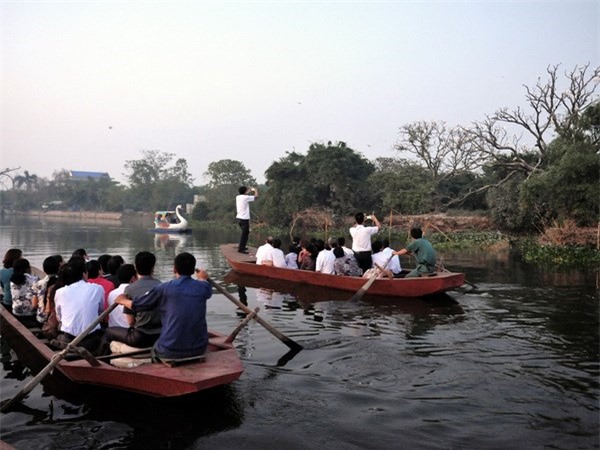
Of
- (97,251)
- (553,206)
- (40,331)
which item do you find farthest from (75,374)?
(553,206)

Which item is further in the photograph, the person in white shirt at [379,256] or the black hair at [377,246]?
the black hair at [377,246]

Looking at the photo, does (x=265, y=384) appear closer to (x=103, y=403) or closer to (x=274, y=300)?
(x=103, y=403)

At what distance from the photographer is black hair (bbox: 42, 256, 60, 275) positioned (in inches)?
254

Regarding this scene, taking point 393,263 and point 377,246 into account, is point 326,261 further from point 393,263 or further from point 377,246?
point 393,263

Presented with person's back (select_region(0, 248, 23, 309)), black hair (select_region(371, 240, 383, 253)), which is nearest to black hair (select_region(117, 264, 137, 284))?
person's back (select_region(0, 248, 23, 309))

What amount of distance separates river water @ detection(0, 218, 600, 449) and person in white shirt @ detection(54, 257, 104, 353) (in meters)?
0.62

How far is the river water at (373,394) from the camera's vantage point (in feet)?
14.1

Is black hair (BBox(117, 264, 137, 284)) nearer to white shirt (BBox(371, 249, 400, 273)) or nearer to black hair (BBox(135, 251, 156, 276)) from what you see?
black hair (BBox(135, 251, 156, 276))

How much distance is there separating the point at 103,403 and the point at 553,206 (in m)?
17.6

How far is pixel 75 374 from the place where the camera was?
5156mm

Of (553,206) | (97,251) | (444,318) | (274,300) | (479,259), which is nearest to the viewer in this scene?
(444,318)

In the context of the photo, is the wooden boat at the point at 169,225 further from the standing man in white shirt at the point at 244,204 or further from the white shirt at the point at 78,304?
the white shirt at the point at 78,304

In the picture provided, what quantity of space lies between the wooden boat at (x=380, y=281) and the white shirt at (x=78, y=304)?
17.9 feet

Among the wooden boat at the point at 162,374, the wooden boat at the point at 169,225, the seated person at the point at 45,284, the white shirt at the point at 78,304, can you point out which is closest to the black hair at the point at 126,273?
the white shirt at the point at 78,304
